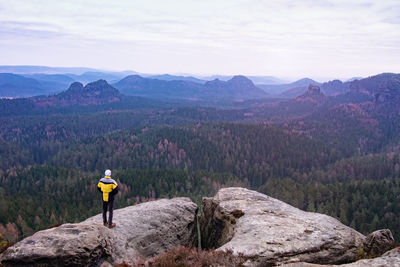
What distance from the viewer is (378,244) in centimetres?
2217

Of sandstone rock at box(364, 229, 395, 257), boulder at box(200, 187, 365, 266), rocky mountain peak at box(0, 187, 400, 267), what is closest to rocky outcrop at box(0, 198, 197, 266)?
rocky mountain peak at box(0, 187, 400, 267)

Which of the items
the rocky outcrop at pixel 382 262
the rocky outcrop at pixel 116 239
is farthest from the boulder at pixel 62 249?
the rocky outcrop at pixel 382 262

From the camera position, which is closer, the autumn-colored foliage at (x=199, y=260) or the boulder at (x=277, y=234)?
the autumn-colored foliage at (x=199, y=260)

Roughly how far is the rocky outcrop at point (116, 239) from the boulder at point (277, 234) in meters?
4.25

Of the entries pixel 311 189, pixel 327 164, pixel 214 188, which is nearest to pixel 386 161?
pixel 327 164

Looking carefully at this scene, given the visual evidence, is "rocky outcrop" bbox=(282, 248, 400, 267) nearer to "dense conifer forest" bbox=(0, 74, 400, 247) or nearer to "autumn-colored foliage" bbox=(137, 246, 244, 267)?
"autumn-colored foliage" bbox=(137, 246, 244, 267)

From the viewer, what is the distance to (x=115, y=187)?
2448cm

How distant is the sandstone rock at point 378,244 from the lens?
71.4 feet

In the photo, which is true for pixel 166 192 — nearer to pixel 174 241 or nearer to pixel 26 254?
pixel 174 241

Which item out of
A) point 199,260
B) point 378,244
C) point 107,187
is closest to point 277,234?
point 199,260

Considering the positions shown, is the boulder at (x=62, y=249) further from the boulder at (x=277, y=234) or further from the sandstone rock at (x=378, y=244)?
the sandstone rock at (x=378, y=244)

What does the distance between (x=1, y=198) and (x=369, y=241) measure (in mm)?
110348

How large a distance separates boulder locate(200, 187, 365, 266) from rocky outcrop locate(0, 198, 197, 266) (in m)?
4.25

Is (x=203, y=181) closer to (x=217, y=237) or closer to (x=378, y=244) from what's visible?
(x=217, y=237)
